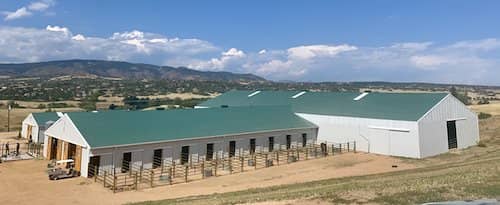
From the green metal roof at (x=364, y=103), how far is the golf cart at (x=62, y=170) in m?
24.0

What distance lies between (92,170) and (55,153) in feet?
27.0

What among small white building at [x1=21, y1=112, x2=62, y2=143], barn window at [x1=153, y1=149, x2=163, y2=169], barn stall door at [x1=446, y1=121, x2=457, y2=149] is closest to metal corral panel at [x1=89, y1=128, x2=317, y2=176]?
barn window at [x1=153, y1=149, x2=163, y2=169]

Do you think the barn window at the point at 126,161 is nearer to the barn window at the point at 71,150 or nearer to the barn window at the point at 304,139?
the barn window at the point at 71,150

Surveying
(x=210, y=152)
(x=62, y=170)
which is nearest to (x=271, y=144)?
(x=210, y=152)

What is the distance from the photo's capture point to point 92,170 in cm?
2523

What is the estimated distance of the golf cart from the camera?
24.4 m

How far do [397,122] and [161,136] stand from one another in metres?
19.8

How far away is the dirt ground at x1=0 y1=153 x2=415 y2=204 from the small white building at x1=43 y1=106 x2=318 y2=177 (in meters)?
2.18

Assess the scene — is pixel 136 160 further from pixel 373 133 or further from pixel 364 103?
pixel 364 103

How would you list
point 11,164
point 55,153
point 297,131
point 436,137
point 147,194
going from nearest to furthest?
1. point 147,194
2. point 11,164
3. point 55,153
4. point 436,137
5. point 297,131

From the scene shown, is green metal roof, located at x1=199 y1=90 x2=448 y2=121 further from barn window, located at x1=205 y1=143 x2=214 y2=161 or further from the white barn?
barn window, located at x1=205 y1=143 x2=214 y2=161

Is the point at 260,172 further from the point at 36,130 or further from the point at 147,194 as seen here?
the point at 36,130

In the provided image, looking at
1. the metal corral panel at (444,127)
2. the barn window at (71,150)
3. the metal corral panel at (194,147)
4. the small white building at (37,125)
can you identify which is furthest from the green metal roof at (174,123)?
the small white building at (37,125)

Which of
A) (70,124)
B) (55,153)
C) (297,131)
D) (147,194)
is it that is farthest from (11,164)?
(297,131)
